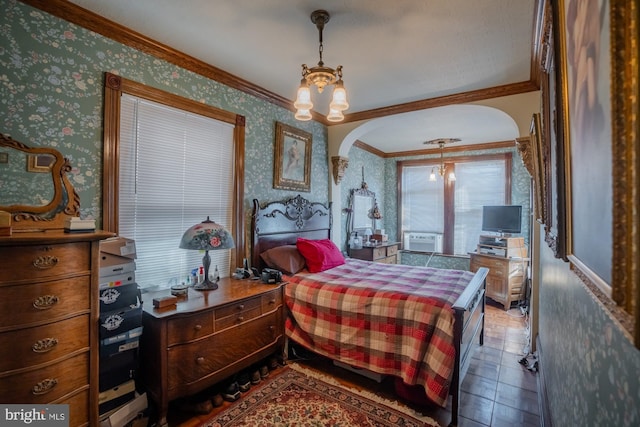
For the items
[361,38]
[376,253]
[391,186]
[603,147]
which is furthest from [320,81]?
[391,186]

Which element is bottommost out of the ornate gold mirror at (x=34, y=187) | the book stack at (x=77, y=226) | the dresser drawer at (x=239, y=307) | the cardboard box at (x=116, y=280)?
the dresser drawer at (x=239, y=307)

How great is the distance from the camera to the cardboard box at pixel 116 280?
178 cm

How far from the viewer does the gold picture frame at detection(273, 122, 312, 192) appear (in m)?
3.56

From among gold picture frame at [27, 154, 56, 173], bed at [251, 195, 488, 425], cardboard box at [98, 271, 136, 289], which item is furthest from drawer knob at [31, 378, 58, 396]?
bed at [251, 195, 488, 425]

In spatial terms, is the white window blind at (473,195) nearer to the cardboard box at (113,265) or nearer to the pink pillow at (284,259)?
the pink pillow at (284,259)

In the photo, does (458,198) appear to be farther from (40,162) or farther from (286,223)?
(40,162)

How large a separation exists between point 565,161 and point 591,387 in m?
0.70

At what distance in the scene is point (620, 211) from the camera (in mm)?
521

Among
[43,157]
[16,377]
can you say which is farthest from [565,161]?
[43,157]

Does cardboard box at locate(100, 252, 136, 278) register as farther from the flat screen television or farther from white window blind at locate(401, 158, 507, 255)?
white window blind at locate(401, 158, 507, 255)

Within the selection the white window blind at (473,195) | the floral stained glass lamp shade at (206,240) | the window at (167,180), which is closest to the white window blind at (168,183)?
the window at (167,180)

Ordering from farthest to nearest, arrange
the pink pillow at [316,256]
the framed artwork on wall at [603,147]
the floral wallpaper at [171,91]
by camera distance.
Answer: the pink pillow at [316,256], the floral wallpaper at [171,91], the framed artwork on wall at [603,147]

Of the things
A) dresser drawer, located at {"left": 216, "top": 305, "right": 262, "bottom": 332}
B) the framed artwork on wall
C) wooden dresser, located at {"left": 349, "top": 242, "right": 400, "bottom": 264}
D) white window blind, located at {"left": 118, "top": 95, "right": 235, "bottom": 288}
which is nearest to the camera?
the framed artwork on wall

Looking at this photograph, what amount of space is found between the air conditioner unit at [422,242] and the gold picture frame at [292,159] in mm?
3209
